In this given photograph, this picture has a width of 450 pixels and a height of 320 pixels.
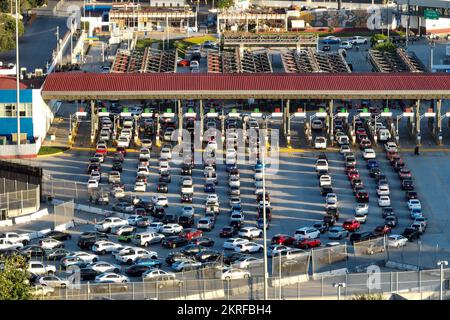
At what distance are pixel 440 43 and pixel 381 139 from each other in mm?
27110

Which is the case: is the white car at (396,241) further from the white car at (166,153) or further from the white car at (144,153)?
the white car at (144,153)

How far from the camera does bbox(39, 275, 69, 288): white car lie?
51.1 m

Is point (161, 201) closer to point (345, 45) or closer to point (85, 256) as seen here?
point (85, 256)

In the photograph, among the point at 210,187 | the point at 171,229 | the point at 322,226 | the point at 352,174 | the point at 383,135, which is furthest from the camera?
the point at 383,135

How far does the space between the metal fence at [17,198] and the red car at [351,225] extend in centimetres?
1085

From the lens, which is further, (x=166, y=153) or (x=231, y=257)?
(x=166, y=153)

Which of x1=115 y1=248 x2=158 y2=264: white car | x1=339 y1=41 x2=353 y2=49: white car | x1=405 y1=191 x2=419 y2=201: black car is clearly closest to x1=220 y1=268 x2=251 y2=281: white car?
x1=115 y1=248 x2=158 y2=264: white car

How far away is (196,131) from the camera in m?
75.2

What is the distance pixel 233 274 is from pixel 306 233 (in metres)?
8.81

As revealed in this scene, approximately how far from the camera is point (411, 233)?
60500 millimetres

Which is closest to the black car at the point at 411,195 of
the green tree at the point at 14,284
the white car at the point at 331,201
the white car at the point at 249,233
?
the white car at the point at 331,201

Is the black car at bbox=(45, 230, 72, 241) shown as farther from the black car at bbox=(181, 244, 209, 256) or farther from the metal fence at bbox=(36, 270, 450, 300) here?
the metal fence at bbox=(36, 270, 450, 300)

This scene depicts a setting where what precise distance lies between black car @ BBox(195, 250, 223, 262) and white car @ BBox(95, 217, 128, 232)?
5.26 metres

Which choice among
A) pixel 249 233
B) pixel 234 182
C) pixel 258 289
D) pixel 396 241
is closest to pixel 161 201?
pixel 234 182
